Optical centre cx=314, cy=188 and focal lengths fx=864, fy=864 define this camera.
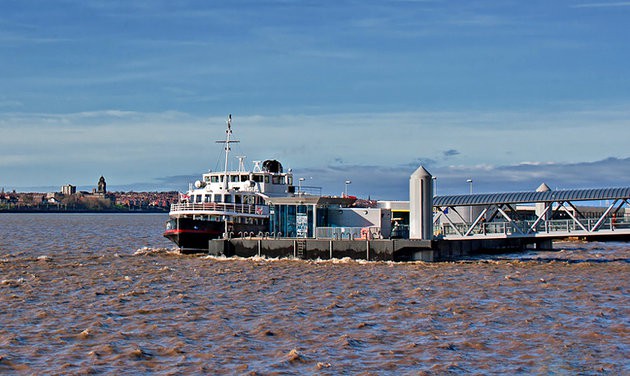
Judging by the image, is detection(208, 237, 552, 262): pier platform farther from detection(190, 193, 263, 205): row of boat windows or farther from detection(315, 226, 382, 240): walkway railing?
detection(190, 193, 263, 205): row of boat windows

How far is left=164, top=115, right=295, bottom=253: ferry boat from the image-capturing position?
6438cm

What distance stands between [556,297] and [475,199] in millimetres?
20872

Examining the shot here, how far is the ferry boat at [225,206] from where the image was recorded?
64.4 meters

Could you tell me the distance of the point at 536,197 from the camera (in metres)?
57.4

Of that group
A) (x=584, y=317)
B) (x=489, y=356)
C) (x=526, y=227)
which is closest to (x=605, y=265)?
(x=526, y=227)

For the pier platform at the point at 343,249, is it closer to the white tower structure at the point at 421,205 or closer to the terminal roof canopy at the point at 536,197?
the white tower structure at the point at 421,205

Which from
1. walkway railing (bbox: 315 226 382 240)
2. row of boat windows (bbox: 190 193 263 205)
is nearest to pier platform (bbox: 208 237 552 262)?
walkway railing (bbox: 315 226 382 240)

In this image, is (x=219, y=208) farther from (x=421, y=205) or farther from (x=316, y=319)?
(x=316, y=319)

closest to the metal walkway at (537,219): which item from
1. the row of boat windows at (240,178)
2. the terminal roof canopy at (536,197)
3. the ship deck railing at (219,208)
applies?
the terminal roof canopy at (536,197)

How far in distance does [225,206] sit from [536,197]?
76.2ft

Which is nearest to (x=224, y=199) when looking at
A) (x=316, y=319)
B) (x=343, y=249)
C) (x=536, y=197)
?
(x=343, y=249)

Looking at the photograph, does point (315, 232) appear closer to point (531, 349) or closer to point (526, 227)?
point (526, 227)

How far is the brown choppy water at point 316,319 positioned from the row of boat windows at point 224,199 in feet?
41.3

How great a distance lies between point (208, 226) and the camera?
64562mm
